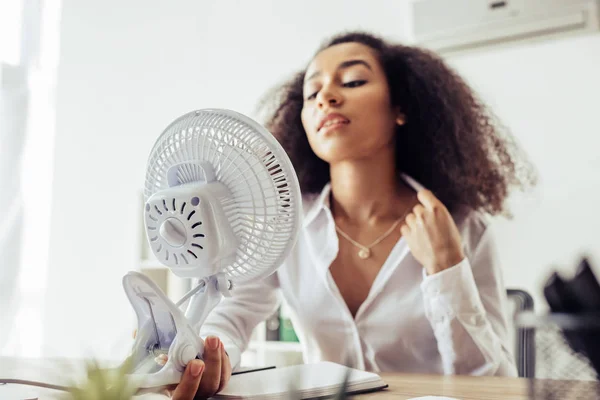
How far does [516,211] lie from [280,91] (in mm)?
1216

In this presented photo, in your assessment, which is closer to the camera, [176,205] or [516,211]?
[176,205]

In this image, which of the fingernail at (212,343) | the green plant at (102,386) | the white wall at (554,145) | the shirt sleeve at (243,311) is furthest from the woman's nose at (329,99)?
the white wall at (554,145)

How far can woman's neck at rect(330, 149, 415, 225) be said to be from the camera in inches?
50.6

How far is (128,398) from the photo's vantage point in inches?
7.7

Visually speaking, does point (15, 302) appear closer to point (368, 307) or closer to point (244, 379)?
point (368, 307)

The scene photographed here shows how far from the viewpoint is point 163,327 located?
628 millimetres

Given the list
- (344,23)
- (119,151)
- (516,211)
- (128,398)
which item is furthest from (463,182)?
(119,151)

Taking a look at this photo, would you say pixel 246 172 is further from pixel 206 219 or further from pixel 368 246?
pixel 368 246

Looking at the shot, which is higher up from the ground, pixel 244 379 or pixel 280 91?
pixel 280 91

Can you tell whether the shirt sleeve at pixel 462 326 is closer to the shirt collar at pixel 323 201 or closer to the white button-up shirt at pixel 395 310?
the white button-up shirt at pixel 395 310

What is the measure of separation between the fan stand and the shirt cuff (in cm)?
52

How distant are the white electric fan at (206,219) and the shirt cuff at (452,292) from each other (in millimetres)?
479

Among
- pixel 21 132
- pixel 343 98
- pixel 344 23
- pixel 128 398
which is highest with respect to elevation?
pixel 344 23

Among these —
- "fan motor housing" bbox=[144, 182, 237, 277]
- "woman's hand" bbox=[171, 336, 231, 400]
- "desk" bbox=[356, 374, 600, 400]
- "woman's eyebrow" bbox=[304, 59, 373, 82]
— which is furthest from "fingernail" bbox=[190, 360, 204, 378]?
"woman's eyebrow" bbox=[304, 59, 373, 82]
